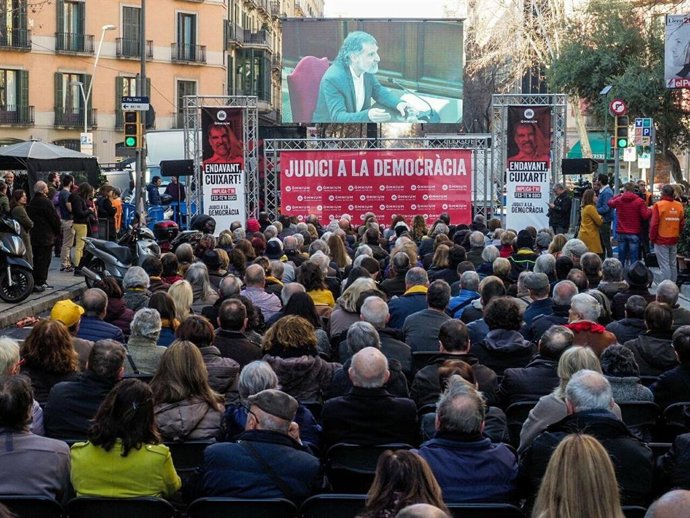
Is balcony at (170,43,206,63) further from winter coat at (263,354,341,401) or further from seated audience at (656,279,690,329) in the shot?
winter coat at (263,354,341,401)

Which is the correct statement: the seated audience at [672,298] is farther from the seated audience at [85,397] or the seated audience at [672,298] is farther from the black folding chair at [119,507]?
the black folding chair at [119,507]

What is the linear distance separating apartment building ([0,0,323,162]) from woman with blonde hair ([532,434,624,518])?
50781 mm

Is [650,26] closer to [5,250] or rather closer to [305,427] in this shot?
[5,250]

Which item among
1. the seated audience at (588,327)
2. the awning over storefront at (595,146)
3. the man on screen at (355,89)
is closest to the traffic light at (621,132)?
the man on screen at (355,89)

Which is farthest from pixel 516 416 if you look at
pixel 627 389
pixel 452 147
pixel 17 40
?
pixel 17 40

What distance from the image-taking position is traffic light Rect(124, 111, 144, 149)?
23484mm

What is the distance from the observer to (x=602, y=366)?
24.1 feet

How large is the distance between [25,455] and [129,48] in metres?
56.3

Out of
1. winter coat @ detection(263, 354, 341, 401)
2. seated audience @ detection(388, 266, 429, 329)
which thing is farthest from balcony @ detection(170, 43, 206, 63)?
winter coat @ detection(263, 354, 341, 401)

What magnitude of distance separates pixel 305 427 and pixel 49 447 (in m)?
1.58

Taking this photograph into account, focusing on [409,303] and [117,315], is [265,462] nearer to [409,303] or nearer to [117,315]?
[117,315]

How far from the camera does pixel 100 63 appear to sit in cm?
5906

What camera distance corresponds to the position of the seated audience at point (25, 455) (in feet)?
18.3

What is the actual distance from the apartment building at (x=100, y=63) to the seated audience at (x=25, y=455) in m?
48.6
